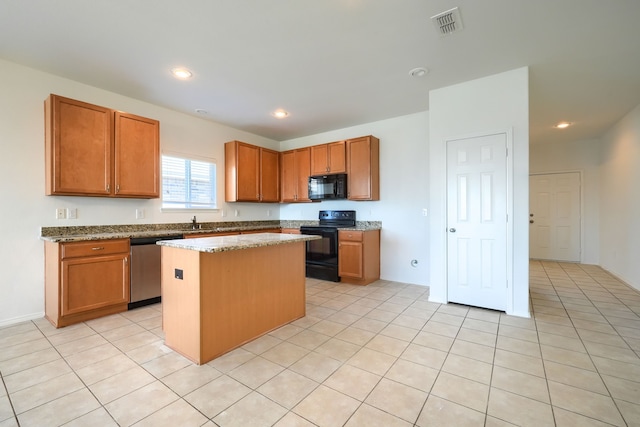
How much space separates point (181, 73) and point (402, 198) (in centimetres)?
341

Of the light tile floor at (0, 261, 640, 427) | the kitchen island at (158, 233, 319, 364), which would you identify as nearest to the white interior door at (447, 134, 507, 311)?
the light tile floor at (0, 261, 640, 427)

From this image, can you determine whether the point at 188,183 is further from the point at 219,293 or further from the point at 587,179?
the point at 587,179

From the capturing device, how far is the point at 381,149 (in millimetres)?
4672

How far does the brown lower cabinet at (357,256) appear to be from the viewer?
4250mm

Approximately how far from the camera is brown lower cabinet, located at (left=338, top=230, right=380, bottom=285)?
4250 millimetres

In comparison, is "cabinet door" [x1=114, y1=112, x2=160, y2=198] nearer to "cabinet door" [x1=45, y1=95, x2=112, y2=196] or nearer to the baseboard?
"cabinet door" [x1=45, y1=95, x2=112, y2=196]

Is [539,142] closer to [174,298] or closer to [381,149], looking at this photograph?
[381,149]

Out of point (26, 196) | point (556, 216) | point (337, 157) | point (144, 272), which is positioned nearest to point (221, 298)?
point (144, 272)

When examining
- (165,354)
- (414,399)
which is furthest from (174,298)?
(414,399)

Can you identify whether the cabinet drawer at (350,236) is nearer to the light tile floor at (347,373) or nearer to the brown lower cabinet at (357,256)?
the brown lower cabinet at (357,256)

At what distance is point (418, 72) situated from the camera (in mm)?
3029

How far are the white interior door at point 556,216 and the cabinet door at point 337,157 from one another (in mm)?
4903

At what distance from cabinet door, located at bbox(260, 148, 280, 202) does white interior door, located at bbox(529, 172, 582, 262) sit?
5901 millimetres

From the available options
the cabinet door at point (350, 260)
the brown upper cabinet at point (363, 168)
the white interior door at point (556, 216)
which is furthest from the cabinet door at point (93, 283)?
the white interior door at point (556, 216)
